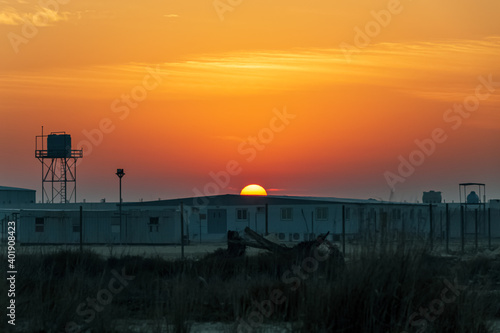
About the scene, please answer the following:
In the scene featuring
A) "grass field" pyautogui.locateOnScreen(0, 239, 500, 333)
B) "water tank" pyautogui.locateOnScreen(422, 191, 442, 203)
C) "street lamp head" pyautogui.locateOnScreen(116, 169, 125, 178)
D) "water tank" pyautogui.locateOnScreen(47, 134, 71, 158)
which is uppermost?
"water tank" pyautogui.locateOnScreen(47, 134, 71, 158)

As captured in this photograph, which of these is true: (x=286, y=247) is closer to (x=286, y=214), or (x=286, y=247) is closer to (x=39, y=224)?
(x=286, y=214)

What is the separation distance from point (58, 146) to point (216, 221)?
29257mm

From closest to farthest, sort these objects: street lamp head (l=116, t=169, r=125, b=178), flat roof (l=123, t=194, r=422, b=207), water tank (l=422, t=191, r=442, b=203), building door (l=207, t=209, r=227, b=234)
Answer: street lamp head (l=116, t=169, r=125, b=178) → flat roof (l=123, t=194, r=422, b=207) → building door (l=207, t=209, r=227, b=234) → water tank (l=422, t=191, r=442, b=203)

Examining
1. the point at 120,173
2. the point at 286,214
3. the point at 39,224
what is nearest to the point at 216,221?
the point at 286,214

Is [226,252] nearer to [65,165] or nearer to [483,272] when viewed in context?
[483,272]

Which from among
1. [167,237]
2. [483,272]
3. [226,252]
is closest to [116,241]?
[167,237]

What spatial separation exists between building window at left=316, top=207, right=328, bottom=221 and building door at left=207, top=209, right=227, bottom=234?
755cm

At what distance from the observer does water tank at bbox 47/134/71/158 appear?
7956cm

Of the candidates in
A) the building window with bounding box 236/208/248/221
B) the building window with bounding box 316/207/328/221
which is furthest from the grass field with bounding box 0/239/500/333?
the building window with bounding box 236/208/248/221

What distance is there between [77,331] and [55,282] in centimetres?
426

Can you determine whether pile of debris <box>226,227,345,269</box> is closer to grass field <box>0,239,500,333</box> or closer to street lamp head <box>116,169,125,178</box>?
grass field <box>0,239,500,333</box>

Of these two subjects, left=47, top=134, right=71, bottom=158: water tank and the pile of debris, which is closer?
the pile of debris

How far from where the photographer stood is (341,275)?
1077cm

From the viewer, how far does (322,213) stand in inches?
2063
